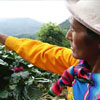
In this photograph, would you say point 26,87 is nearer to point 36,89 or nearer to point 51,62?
point 36,89

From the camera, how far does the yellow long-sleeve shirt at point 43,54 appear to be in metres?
Result: 1.18

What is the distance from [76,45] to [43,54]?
275 mm

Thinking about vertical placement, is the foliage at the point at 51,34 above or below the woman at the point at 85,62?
below

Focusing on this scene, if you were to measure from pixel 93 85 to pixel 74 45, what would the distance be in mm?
176

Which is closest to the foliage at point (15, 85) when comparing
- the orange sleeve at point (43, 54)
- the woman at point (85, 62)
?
the orange sleeve at point (43, 54)

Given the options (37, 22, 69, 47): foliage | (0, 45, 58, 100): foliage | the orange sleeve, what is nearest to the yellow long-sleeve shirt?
the orange sleeve

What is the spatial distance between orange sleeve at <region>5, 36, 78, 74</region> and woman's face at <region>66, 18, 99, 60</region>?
202mm

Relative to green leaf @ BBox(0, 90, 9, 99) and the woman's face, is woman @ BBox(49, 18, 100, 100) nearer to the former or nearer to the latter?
the woman's face

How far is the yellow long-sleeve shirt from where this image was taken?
3.87ft

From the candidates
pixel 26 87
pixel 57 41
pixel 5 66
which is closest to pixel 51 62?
pixel 5 66

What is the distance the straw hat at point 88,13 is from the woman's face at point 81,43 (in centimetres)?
7

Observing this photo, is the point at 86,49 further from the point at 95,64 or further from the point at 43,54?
the point at 43,54

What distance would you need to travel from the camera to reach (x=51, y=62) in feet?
3.92

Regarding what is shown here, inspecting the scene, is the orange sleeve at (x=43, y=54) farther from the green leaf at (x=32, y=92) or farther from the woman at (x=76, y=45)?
the green leaf at (x=32, y=92)
